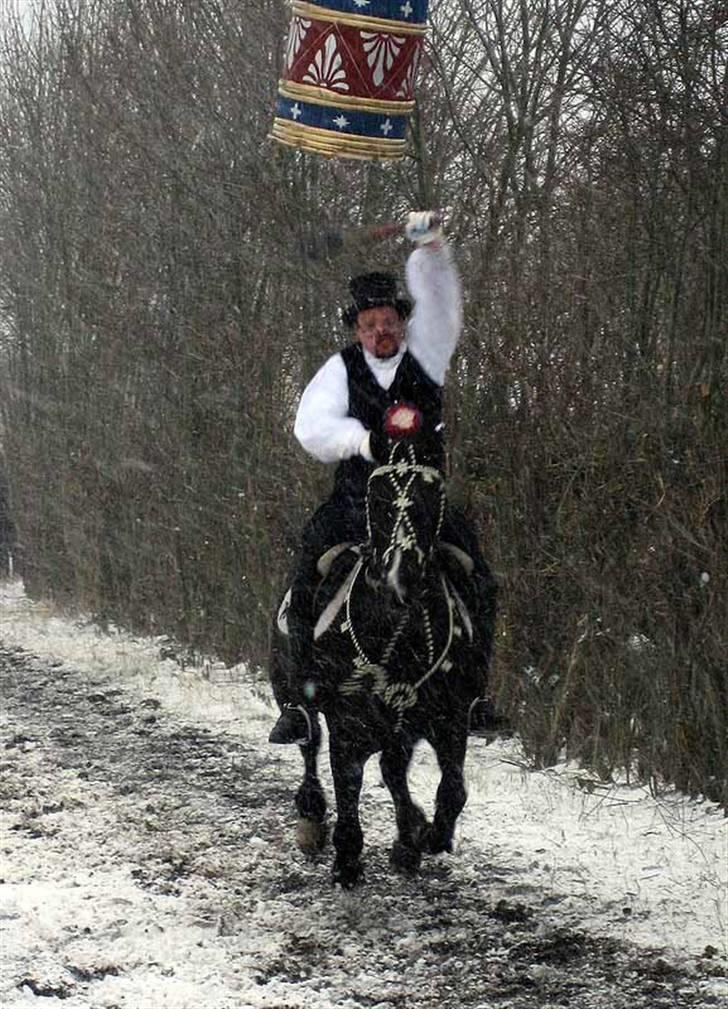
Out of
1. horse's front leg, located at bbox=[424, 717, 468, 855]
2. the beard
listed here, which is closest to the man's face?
the beard

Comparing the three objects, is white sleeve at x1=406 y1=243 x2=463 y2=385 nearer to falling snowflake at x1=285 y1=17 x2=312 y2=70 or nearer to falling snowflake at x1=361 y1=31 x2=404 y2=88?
falling snowflake at x1=361 y1=31 x2=404 y2=88

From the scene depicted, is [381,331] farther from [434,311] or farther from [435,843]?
[435,843]

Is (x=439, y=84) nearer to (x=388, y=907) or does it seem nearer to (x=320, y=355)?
(x=320, y=355)

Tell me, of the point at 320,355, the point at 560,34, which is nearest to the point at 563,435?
the point at 560,34

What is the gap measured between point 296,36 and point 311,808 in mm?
4258

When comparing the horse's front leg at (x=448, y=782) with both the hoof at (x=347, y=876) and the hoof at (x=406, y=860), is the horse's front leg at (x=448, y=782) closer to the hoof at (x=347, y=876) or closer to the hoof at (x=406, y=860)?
the hoof at (x=406, y=860)

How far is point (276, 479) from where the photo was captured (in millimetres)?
12680

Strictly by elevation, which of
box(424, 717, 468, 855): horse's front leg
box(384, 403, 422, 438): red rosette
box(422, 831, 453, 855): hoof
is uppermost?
box(384, 403, 422, 438): red rosette

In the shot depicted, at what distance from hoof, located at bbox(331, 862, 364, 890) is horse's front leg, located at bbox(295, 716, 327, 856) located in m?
0.59

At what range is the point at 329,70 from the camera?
7941 millimetres

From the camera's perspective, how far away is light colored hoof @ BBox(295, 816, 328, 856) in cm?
725

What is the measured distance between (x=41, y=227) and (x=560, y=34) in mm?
11122

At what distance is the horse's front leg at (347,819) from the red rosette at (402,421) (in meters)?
1.49

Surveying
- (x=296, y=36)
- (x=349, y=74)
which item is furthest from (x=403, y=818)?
(x=296, y=36)
